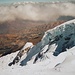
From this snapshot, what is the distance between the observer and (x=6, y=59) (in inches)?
4129

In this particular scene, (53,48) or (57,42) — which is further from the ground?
(57,42)

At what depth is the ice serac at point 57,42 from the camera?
73312mm

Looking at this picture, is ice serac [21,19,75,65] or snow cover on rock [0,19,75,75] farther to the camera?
ice serac [21,19,75,65]

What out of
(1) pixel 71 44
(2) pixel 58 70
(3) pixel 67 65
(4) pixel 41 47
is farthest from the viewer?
(4) pixel 41 47

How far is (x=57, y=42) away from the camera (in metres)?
79.7

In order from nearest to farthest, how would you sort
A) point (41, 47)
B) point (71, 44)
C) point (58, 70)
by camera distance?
1. point (58, 70)
2. point (71, 44)
3. point (41, 47)

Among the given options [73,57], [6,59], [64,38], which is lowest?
[6,59]

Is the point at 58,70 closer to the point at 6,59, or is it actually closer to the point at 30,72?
the point at 30,72

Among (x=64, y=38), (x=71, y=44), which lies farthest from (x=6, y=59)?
(x=71, y=44)

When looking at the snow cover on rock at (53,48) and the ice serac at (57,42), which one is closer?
the snow cover on rock at (53,48)

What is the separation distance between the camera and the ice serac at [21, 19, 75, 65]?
7331cm

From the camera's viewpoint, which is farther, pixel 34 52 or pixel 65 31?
pixel 34 52

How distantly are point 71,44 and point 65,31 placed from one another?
31.4 ft

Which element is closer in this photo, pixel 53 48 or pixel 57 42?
pixel 53 48
